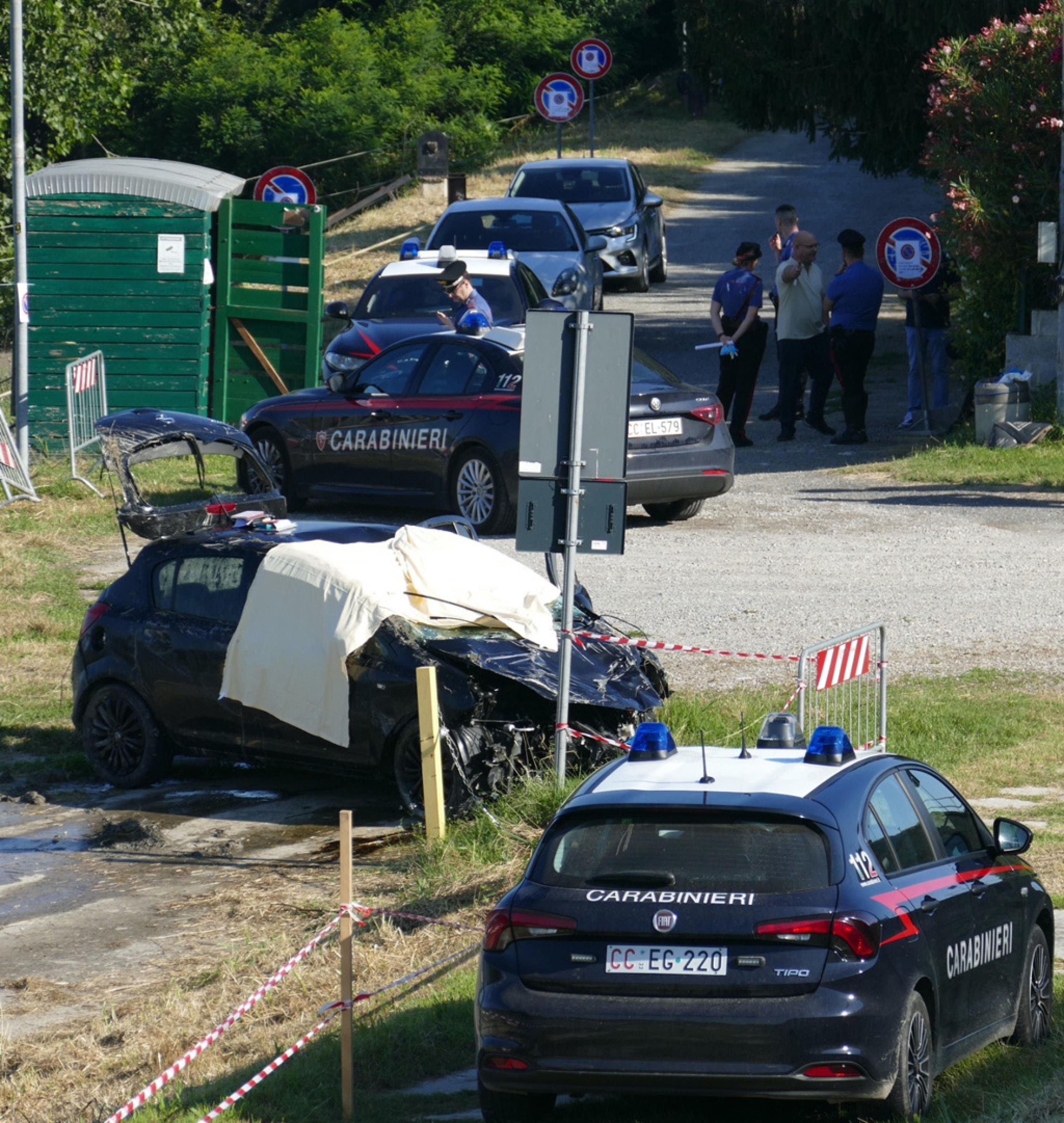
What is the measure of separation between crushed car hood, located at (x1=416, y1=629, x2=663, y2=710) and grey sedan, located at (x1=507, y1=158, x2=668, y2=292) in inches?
717

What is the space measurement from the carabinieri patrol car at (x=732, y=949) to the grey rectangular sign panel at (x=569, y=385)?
2889 mm

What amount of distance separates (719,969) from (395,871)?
3868mm

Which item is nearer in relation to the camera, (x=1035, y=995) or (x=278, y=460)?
(x=1035, y=995)

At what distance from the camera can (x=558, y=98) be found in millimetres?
33188

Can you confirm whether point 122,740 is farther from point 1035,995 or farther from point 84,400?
point 84,400

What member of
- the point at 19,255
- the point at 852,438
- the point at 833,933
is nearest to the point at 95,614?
the point at 833,933

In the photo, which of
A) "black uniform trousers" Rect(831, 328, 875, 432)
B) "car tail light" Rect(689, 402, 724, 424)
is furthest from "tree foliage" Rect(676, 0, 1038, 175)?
"car tail light" Rect(689, 402, 724, 424)

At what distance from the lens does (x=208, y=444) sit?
13.4m

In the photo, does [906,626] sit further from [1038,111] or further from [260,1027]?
[1038,111]

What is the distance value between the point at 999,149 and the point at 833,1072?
1644 centimetres

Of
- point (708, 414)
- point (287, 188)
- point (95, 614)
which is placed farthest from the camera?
point (287, 188)

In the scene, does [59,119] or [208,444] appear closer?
[208,444]

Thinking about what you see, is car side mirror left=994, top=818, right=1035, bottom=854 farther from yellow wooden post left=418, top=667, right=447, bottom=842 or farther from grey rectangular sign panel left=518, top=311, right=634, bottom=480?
yellow wooden post left=418, top=667, right=447, bottom=842

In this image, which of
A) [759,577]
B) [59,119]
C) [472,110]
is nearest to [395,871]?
[759,577]
